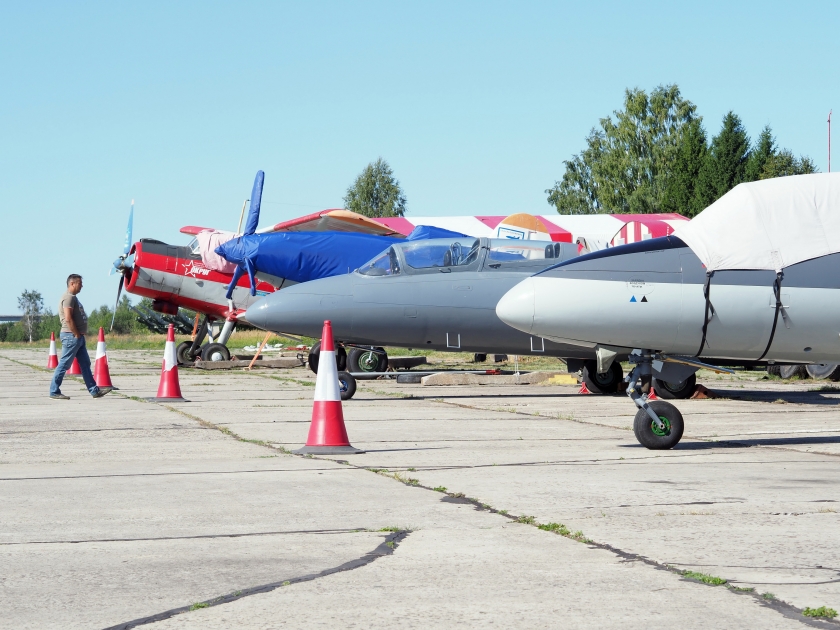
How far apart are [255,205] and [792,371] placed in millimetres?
10728

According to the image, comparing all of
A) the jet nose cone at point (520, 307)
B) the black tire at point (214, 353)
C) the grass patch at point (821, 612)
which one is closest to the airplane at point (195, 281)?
the black tire at point (214, 353)

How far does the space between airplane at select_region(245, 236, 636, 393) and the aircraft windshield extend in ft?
0.04

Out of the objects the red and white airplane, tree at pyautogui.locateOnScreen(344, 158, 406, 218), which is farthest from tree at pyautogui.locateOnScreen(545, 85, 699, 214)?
the red and white airplane

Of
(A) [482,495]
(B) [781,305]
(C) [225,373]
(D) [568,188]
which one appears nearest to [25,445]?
(A) [482,495]

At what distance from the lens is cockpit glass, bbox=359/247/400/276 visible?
14438 millimetres

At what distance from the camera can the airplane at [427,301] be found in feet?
45.8

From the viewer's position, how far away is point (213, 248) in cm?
2433

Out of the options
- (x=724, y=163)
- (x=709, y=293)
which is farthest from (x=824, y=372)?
(x=724, y=163)

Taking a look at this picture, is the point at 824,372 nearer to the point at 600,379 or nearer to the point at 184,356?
the point at 600,379

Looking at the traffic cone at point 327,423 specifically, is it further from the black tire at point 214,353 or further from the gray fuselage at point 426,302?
the black tire at point 214,353

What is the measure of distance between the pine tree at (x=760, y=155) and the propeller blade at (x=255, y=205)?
47.4 m

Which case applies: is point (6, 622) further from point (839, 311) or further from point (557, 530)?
point (839, 311)

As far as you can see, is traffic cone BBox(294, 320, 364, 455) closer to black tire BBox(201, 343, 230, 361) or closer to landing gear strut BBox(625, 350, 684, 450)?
landing gear strut BBox(625, 350, 684, 450)

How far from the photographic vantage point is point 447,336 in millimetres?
14070
